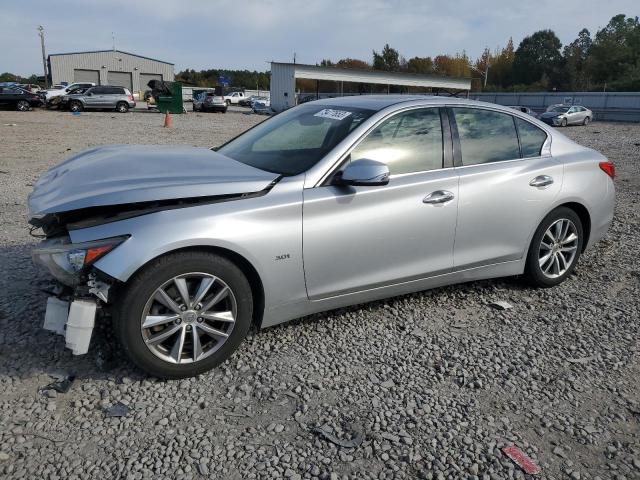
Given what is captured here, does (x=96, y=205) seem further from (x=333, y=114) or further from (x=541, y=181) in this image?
(x=541, y=181)

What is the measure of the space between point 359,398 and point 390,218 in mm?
1231

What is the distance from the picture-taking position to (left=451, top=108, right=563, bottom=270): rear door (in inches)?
157

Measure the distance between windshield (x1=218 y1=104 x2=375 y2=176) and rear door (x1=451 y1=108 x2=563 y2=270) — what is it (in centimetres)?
93

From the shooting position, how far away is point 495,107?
14.7 ft

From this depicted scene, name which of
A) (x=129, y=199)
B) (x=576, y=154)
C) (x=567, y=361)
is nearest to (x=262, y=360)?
(x=129, y=199)

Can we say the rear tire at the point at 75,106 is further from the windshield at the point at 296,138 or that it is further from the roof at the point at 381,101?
the roof at the point at 381,101

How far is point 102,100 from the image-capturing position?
108 ft

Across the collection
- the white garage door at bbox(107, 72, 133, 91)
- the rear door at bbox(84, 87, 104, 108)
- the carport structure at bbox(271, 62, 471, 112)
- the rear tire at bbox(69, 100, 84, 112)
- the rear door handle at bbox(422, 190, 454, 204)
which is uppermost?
the white garage door at bbox(107, 72, 133, 91)

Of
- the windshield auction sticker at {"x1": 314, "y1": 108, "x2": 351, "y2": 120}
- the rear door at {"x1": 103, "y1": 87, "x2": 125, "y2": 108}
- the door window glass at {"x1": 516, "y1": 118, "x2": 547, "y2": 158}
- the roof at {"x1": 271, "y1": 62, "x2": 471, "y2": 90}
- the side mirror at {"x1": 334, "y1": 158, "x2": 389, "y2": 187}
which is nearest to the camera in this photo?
the side mirror at {"x1": 334, "y1": 158, "x2": 389, "y2": 187}

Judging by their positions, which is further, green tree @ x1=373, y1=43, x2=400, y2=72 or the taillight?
green tree @ x1=373, y1=43, x2=400, y2=72

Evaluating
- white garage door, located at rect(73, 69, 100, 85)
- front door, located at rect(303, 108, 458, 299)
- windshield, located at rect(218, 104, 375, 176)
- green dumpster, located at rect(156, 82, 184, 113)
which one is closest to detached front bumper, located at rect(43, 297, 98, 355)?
front door, located at rect(303, 108, 458, 299)

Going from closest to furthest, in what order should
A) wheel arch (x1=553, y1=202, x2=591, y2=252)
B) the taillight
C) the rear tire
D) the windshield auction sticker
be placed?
the windshield auction sticker → wheel arch (x1=553, y1=202, x2=591, y2=252) → the taillight → the rear tire

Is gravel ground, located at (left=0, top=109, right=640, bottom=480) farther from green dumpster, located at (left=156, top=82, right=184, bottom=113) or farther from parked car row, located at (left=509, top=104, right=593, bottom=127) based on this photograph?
green dumpster, located at (left=156, top=82, right=184, bottom=113)

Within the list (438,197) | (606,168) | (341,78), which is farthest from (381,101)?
(341,78)
